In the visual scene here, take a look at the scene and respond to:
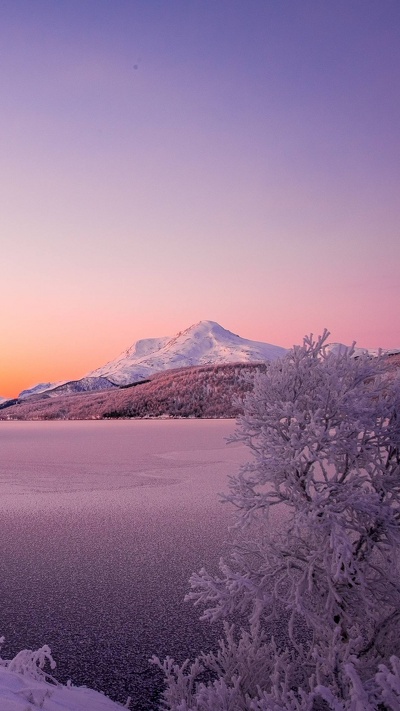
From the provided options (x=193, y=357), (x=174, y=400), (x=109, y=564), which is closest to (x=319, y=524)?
(x=109, y=564)

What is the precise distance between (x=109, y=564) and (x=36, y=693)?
3.38 metres

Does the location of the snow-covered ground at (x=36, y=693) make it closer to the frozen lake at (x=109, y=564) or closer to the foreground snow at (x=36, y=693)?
the foreground snow at (x=36, y=693)

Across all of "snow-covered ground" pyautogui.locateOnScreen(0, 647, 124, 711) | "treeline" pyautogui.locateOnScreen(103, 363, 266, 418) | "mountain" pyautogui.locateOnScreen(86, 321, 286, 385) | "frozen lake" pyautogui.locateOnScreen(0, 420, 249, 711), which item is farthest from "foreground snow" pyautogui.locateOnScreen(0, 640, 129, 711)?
"mountain" pyautogui.locateOnScreen(86, 321, 286, 385)

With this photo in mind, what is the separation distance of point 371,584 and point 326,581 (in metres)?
0.23

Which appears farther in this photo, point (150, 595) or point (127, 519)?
point (127, 519)

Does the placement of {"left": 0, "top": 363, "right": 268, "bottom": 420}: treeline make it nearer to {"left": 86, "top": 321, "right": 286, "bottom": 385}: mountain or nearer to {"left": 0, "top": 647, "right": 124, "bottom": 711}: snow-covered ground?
{"left": 0, "top": 647, "right": 124, "bottom": 711}: snow-covered ground

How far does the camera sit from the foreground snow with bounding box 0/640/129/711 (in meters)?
2.46

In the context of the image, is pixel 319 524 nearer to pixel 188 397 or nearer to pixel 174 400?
pixel 174 400

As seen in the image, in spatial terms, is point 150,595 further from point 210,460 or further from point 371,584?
point 210,460

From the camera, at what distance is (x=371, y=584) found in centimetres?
290

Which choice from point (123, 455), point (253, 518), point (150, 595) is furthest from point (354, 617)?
point (123, 455)

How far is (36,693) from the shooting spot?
2586 millimetres

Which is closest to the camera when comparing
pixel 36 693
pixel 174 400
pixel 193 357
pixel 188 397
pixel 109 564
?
pixel 36 693

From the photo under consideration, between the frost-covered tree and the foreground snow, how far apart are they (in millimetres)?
450
